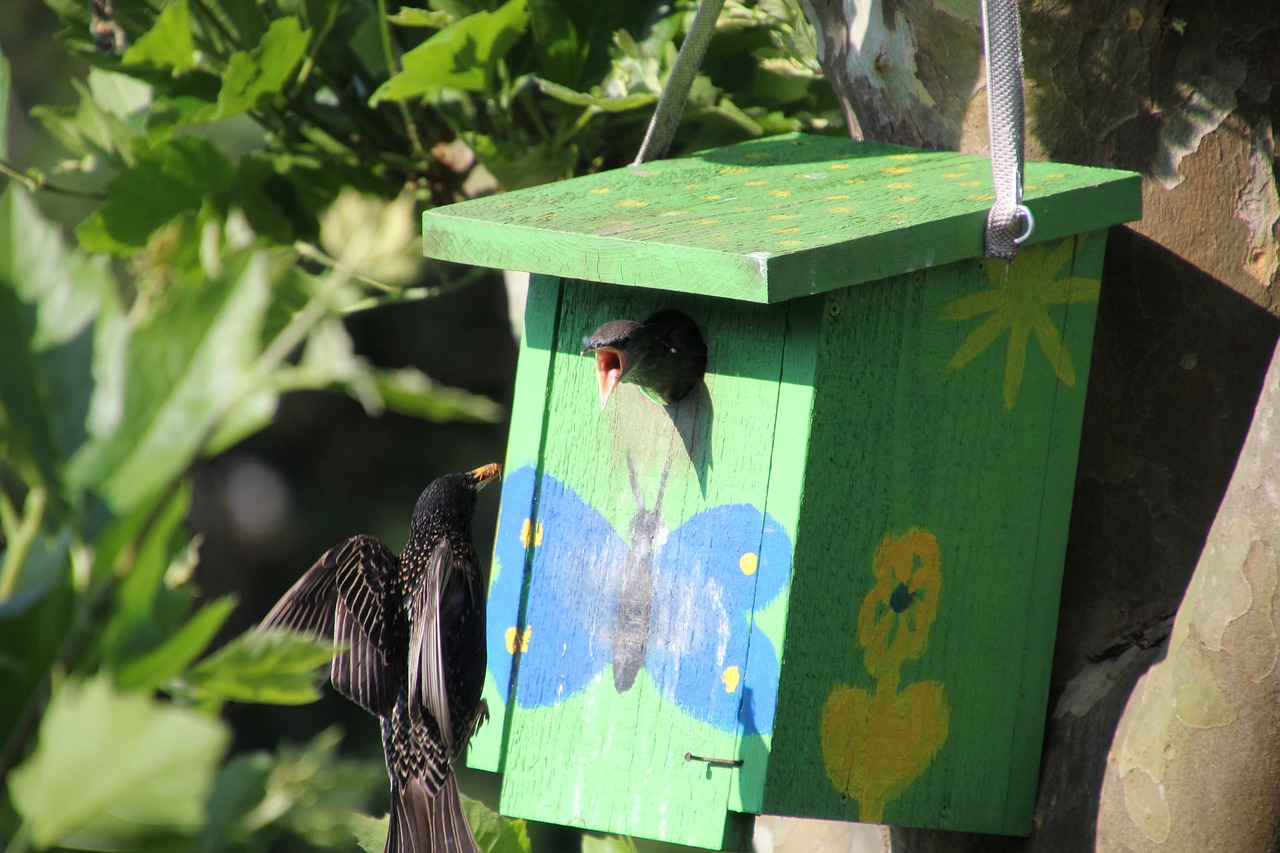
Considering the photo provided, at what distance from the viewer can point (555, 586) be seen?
1.73 meters

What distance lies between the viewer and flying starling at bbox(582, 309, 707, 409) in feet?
5.04

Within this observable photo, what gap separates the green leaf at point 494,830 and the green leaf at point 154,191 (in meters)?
0.86

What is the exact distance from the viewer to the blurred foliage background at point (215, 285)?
1.74 feet

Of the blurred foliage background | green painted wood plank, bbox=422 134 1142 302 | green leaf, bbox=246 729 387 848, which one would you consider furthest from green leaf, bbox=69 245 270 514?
green painted wood plank, bbox=422 134 1142 302

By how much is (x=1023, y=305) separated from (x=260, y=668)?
1268mm

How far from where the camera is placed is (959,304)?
64.1 inches

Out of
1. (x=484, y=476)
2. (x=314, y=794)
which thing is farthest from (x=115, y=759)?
(x=484, y=476)

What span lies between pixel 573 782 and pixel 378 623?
0.33 metres

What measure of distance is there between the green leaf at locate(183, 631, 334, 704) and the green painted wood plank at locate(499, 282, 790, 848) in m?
1.00

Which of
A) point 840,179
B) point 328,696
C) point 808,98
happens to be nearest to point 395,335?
point 328,696

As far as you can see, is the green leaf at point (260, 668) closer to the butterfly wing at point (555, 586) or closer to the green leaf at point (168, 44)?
the butterfly wing at point (555, 586)

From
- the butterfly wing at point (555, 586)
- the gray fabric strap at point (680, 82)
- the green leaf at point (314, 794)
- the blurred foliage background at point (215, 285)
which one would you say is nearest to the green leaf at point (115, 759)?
the blurred foliage background at point (215, 285)

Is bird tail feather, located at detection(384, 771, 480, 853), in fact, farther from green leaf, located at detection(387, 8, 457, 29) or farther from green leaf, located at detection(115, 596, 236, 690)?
green leaf, located at detection(115, 596, 236, 690)

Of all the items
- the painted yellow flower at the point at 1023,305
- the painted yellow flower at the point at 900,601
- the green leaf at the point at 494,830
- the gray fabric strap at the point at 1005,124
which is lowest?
the green leaf at the point at 494,830
